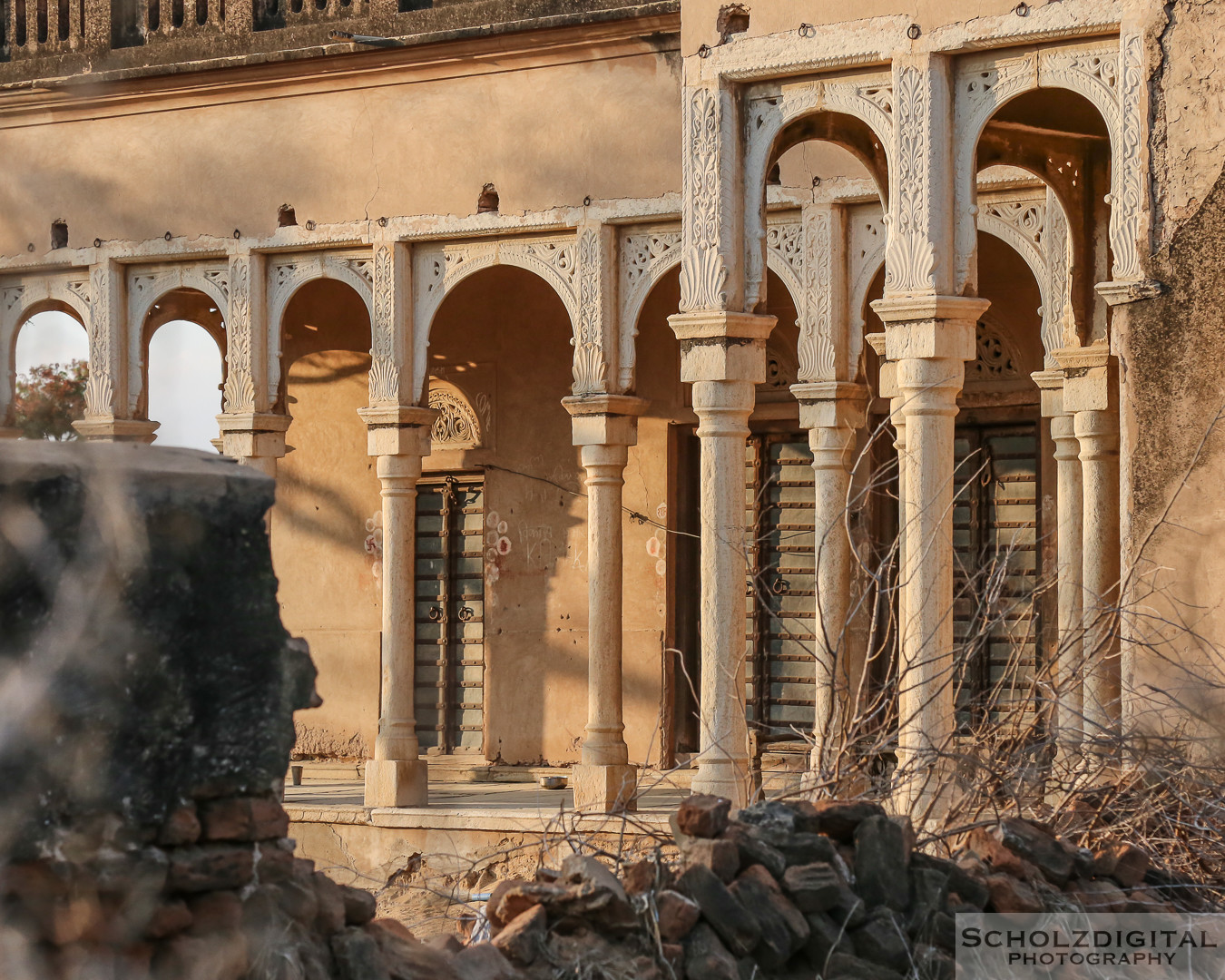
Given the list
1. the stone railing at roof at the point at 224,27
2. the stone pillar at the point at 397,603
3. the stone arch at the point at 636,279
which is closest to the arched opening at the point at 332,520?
the stone railing at roof at the point at 224,27

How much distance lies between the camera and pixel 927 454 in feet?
27.7

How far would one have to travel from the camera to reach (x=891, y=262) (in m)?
8.46

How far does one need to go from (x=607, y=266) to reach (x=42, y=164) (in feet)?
16.8

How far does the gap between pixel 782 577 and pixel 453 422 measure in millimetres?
3185

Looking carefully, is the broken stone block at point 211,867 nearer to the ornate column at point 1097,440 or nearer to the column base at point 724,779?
the column base at point 724,779

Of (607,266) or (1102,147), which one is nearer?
(1102,147)

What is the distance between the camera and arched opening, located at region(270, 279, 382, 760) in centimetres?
1517

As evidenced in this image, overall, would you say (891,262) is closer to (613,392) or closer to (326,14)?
(613,392)

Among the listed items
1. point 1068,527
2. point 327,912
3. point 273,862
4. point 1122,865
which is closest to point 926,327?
point 1068,527

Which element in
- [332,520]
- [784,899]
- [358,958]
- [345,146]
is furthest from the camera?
[332,520]

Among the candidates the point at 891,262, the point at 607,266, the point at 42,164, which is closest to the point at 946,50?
→ the point at 891,262

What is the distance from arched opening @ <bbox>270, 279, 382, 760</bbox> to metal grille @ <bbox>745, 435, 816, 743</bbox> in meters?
3.44

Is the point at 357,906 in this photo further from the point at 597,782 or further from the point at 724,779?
the point at 597,782

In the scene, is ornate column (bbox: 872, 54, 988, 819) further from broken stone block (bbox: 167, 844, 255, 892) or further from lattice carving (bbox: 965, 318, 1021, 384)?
broken stone block (bbox: 167, 844, 255, 892)
